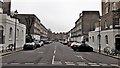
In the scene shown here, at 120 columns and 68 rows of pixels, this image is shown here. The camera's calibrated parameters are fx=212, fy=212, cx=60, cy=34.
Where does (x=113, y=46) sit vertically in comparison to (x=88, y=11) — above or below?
below

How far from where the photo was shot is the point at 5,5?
45.9 m

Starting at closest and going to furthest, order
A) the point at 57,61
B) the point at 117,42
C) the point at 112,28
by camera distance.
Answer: the point at 57,61, the point at 117,42, the point at 112,28

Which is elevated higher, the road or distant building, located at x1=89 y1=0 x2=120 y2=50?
distant building, located at x1=89 y1=0 x2=120 y2=50

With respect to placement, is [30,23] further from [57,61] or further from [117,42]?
[57,61]

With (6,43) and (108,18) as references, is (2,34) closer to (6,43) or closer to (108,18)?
(6,43)

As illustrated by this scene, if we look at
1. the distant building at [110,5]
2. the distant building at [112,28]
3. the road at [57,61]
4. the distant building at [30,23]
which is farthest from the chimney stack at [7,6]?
the road at [57,61]

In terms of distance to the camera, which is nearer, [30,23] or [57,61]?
[57,61]

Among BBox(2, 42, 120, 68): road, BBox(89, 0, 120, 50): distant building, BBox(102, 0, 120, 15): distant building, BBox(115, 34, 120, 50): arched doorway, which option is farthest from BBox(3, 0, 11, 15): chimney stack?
BBox(2, 42, 120, 68): road

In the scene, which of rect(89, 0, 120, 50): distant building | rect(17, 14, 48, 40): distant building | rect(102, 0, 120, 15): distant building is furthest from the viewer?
rect(17, 14, 48, 40): distant building

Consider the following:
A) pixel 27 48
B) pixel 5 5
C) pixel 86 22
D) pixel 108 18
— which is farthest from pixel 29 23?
pixel 108 18

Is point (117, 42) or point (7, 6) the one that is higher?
point (7, 6)

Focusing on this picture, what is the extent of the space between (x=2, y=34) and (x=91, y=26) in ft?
180

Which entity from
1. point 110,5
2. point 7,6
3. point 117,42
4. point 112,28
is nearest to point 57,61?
point 117,42

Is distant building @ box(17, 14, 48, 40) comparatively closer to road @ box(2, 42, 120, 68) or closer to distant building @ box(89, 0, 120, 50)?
distant building @ box(89, 0, 120, 50)
